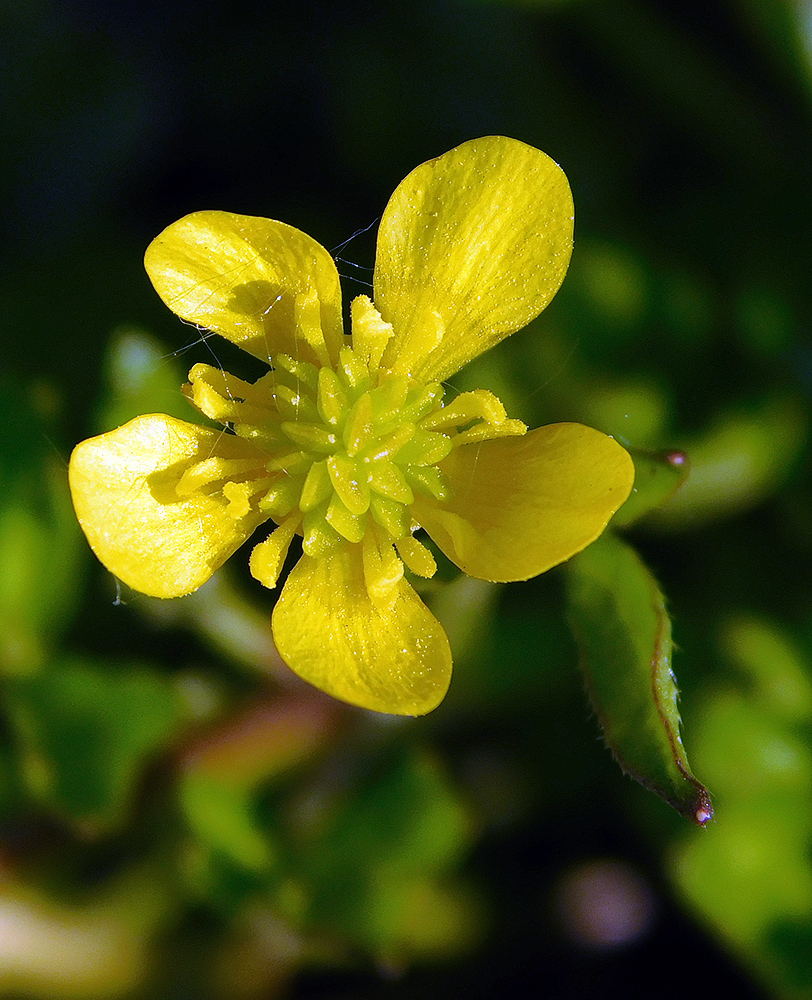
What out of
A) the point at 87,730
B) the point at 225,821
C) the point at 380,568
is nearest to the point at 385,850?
the point at 225,821

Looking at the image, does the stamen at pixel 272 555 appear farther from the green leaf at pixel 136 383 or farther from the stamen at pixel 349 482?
the green leaf at pixel 136 383

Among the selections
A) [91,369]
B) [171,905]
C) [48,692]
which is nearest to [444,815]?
[171,905]

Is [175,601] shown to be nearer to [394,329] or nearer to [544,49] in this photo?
[394,329]

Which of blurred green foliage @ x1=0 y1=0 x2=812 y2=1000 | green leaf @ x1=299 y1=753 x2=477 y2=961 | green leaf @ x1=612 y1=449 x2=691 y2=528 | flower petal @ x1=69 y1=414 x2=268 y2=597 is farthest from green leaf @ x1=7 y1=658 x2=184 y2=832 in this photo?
green leaf @ x1=612 y1=449 x2=691 y2=528

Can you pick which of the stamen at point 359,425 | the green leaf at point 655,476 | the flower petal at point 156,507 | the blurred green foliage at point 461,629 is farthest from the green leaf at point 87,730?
the green leaf at point 655,476

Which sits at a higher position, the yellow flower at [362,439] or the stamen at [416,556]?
the yellow flower at [362,439]

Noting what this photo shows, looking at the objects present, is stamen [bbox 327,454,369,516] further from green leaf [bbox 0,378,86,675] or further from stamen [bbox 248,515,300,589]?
green leaf [bbox 0,378,86,675]

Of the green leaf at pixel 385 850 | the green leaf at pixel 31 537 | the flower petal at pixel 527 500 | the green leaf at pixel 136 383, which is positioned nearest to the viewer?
the flower petal at pixel 527 500
